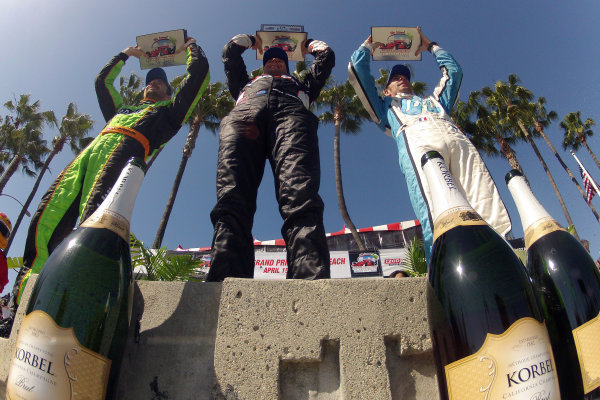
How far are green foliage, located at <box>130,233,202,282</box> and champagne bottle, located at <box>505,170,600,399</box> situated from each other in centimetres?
191

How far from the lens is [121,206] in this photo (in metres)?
1.30

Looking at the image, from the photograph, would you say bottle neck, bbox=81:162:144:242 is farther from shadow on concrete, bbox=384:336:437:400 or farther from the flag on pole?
the flag on pole

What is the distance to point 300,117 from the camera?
2.24m

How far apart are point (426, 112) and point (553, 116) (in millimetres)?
19983

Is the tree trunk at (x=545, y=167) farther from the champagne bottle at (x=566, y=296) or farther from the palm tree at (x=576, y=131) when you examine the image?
the champagne bottle at (x=566, y=296)

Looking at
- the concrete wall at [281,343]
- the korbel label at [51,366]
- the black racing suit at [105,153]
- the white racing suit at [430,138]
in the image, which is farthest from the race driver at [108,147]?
the white racing suit at [430,138]

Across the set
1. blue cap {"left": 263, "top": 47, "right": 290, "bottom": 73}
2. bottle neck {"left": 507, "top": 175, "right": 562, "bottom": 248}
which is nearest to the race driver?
blue cap {"left": 263, "top": 47, "right": 290, "bottom": 73}

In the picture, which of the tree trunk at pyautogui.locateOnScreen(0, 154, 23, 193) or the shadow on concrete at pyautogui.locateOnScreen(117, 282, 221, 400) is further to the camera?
the tree trunk at pyautogui.locateOnScreen(0, 154, 23, 193)

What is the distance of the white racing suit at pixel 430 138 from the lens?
6.55 feet

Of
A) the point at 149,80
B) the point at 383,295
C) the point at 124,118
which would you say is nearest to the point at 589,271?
the point at 383,295

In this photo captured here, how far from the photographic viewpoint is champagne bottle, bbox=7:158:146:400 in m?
0.92

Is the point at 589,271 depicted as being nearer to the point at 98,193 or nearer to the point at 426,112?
the point at 426,112

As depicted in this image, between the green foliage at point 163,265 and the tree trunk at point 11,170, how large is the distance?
1730cm

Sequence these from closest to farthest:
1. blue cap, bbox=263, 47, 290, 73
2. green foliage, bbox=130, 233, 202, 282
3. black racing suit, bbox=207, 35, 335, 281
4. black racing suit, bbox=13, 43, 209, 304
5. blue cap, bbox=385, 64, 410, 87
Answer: black racing suit, bbox=207, 35, 335, 281 → black racing suit, bbox=13, 43, 209, 304 → green foliage, bbox=130, 233, 202, 282 → blue cap, bbox=263, 47, 290, 73 → blue cap, bbox=385, 64, 410, 87
